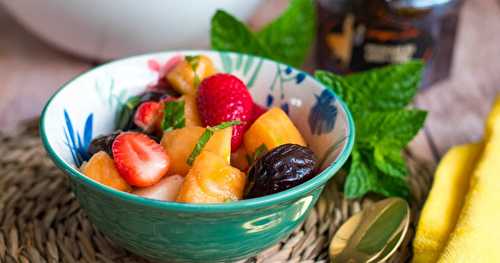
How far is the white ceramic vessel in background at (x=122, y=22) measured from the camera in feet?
3.78

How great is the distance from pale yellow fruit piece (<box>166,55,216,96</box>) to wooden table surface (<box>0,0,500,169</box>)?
318 mm

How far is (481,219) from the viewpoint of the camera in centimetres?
86

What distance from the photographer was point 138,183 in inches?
30.9

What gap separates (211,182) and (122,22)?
515 millimetres

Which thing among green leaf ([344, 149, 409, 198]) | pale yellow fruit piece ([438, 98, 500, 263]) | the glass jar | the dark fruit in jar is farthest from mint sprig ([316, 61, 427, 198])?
the dark fruit in jar

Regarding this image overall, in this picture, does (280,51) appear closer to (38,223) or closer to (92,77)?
(92,77)

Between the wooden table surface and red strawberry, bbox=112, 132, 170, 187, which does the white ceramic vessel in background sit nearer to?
the wooden table surface

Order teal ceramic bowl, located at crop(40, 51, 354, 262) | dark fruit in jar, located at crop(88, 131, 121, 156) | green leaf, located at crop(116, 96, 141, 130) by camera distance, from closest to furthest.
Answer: teal ceramic bowl, located at crop(40, 51, 354, 262)
dark fruit in jar, located at crop(88, 131, 121, 156)
green leaf, located at crop(116, 96, 141, 130)

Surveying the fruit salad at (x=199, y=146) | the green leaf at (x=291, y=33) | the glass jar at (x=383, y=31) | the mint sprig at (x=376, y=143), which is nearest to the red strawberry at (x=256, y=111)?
the fruit salad at (x=199, y=146)

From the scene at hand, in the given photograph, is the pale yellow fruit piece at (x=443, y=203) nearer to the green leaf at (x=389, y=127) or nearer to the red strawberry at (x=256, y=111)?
the green leaf at (x=389, y=127)

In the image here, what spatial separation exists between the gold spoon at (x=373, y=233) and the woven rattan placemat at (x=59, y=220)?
21 mm

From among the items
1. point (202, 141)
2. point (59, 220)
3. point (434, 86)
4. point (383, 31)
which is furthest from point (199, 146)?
point (434, 86)

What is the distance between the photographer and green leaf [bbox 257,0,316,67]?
1.16 metres

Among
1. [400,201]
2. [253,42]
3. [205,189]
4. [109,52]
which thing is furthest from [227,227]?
[109,52]
